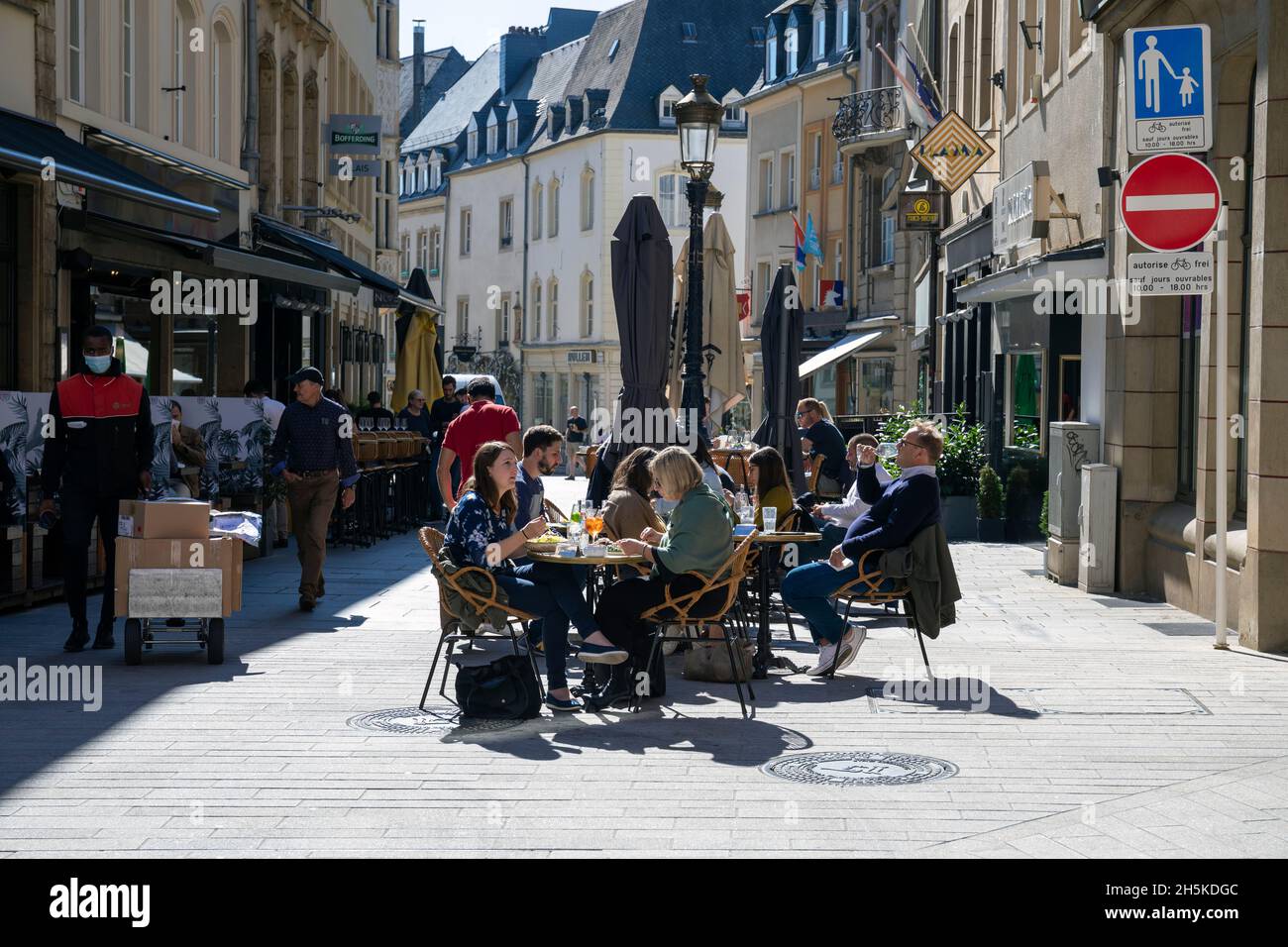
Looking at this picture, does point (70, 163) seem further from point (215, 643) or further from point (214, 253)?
point (215, 643)

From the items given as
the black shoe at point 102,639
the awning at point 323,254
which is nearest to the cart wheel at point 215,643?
the black shoe at point 102,639

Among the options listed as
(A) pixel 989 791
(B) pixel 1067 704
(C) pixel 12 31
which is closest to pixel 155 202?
(C) pixel 12 31

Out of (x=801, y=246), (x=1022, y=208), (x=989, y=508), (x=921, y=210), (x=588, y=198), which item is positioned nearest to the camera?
(x=1022, y=208)

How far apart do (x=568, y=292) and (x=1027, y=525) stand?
47689 millimetres

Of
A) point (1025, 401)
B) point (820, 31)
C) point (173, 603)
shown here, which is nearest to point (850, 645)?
point (173, 603)

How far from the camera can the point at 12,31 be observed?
14766mm

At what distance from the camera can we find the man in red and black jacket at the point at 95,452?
1144cm

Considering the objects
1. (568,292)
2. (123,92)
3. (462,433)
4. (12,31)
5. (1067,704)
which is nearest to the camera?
(1067,704)

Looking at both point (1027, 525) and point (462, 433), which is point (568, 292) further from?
point (462, 433)

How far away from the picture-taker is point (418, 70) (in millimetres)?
90938

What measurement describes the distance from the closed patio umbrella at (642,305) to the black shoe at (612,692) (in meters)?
4.63

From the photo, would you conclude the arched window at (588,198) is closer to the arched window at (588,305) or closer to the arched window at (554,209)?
the arched window at (588,305)

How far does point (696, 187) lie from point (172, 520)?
7.00 meters

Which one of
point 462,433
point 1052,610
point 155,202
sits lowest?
point 1052,610
